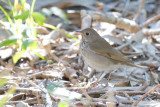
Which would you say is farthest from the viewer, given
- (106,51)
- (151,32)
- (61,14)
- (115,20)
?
(151,32)

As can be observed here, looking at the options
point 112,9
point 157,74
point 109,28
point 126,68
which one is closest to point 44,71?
point 126,68

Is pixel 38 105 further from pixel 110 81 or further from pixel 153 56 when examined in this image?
pixel 153 56

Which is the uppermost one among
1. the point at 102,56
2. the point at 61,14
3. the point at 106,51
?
the point at 61,14

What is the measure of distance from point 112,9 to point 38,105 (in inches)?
210

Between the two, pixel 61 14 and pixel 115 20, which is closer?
pixel 61 14

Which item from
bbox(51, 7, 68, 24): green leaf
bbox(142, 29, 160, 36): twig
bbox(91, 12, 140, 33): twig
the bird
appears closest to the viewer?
bbox(51, 7, 68, 24): green leaf

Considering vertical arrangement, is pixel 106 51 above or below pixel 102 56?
above

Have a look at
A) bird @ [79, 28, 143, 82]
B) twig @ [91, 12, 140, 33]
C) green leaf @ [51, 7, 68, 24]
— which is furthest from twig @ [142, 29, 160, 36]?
green leaf @ [51, 7, 68, 24]

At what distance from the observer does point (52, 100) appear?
3666mm

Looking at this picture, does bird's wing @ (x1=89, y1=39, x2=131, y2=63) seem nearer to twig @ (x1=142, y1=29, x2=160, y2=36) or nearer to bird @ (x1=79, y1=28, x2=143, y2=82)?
bird @ (x1=79, y1=28, x2=143, y2=82)

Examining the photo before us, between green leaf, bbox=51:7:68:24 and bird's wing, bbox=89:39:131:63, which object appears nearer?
green leaf, bbox=51:7:68:24

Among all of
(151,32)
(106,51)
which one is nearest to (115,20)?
(151,32)

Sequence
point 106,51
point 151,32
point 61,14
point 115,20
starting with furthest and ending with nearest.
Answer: point 151,32 → point 115,20 → point 106,51 → point 61,14

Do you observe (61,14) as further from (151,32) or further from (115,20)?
(151,32)
